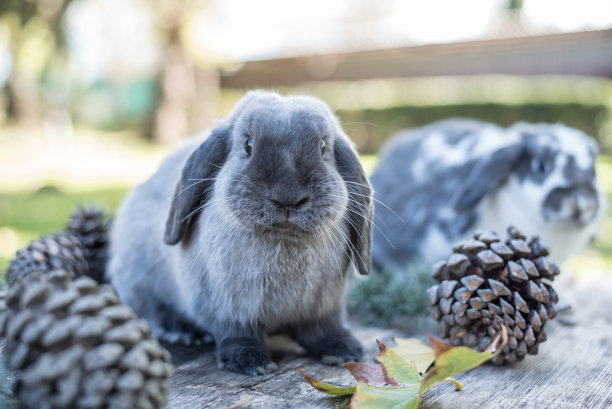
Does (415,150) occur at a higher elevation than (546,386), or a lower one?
higher

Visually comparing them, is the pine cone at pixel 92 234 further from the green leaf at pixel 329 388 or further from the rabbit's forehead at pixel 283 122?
the green leaf at pixel 329 388

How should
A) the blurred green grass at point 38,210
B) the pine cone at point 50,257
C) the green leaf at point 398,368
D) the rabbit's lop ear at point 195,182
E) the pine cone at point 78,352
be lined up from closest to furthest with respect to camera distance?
the pine cone at point 78,352 → the green leaf at point 398,368 → the rabbit's lop ear at point 195,182 → the pine cone at point 50,257 → the blurred green grass at point 38,210

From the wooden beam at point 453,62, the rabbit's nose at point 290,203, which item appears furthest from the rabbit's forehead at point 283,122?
the wooden beam at point 453,62

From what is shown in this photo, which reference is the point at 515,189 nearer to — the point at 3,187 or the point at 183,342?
the point at 183,342

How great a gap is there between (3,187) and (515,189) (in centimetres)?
518

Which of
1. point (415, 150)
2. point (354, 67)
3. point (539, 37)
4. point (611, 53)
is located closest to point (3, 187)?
point (415, 150)

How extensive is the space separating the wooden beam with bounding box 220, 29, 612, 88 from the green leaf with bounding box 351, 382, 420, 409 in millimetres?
10006

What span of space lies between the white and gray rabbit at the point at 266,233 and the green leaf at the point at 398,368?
375 mm

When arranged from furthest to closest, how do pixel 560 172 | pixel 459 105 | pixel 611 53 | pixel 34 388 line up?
pixel 459 105 < pixel 611 53 < pixel 560 172 < pixel 34 388

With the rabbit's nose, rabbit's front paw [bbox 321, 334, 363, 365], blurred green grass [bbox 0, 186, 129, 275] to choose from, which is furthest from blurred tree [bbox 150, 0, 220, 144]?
the rabbit's nose

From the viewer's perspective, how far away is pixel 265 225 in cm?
149

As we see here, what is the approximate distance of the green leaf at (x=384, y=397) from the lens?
115 cm

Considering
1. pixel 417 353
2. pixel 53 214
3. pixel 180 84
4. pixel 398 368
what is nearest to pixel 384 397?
pixel 398 368

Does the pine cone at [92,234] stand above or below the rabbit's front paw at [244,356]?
above
